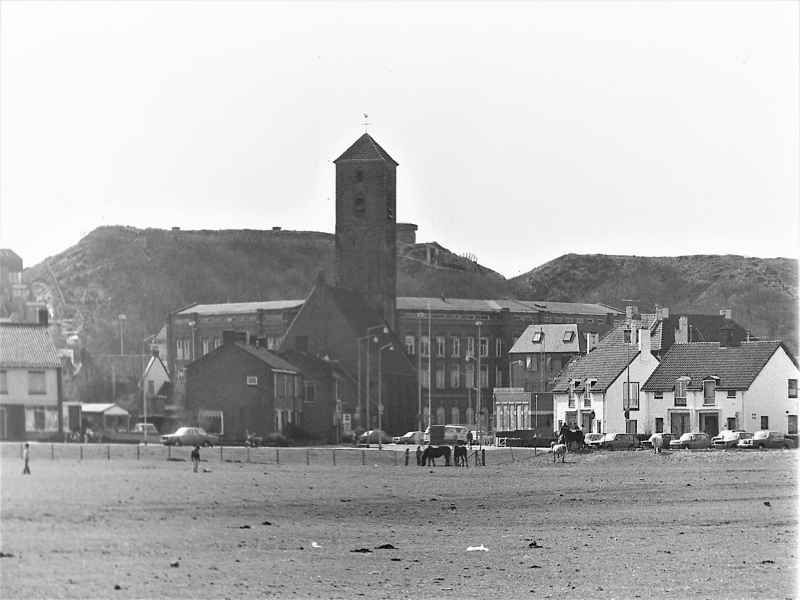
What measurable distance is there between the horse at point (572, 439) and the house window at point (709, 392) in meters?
0.79

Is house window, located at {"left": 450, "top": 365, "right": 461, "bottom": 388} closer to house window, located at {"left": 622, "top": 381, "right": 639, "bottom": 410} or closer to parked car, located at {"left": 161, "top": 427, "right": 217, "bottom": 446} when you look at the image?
house window, located at {"left": 622, "top": 381, "right": 639, "bottom": 410}

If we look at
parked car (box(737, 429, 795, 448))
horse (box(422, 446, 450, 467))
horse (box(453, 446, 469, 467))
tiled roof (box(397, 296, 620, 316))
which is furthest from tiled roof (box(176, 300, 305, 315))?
parked car (box(737, 429, 795, 448))

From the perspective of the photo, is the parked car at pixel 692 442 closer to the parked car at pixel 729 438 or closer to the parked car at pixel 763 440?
the parked car at pixel 729 438

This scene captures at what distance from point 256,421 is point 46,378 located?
144 centimetres

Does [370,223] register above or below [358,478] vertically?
above

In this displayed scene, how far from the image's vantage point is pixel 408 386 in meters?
5.80

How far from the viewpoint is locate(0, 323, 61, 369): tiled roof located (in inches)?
249

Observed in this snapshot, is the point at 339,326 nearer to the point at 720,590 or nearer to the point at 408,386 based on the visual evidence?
the point at 408,386

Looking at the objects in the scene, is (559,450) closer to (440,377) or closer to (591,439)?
(591,439)

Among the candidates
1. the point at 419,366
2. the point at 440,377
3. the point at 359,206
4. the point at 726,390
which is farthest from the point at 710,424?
the point at 359,206

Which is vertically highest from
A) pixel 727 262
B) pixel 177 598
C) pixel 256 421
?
pixel 727 262

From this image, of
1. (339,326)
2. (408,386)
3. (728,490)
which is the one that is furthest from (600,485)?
(339,326)

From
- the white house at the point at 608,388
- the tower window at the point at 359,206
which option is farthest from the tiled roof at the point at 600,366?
the tower window at the point at 359,206

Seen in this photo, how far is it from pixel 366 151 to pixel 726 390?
9.03ft
